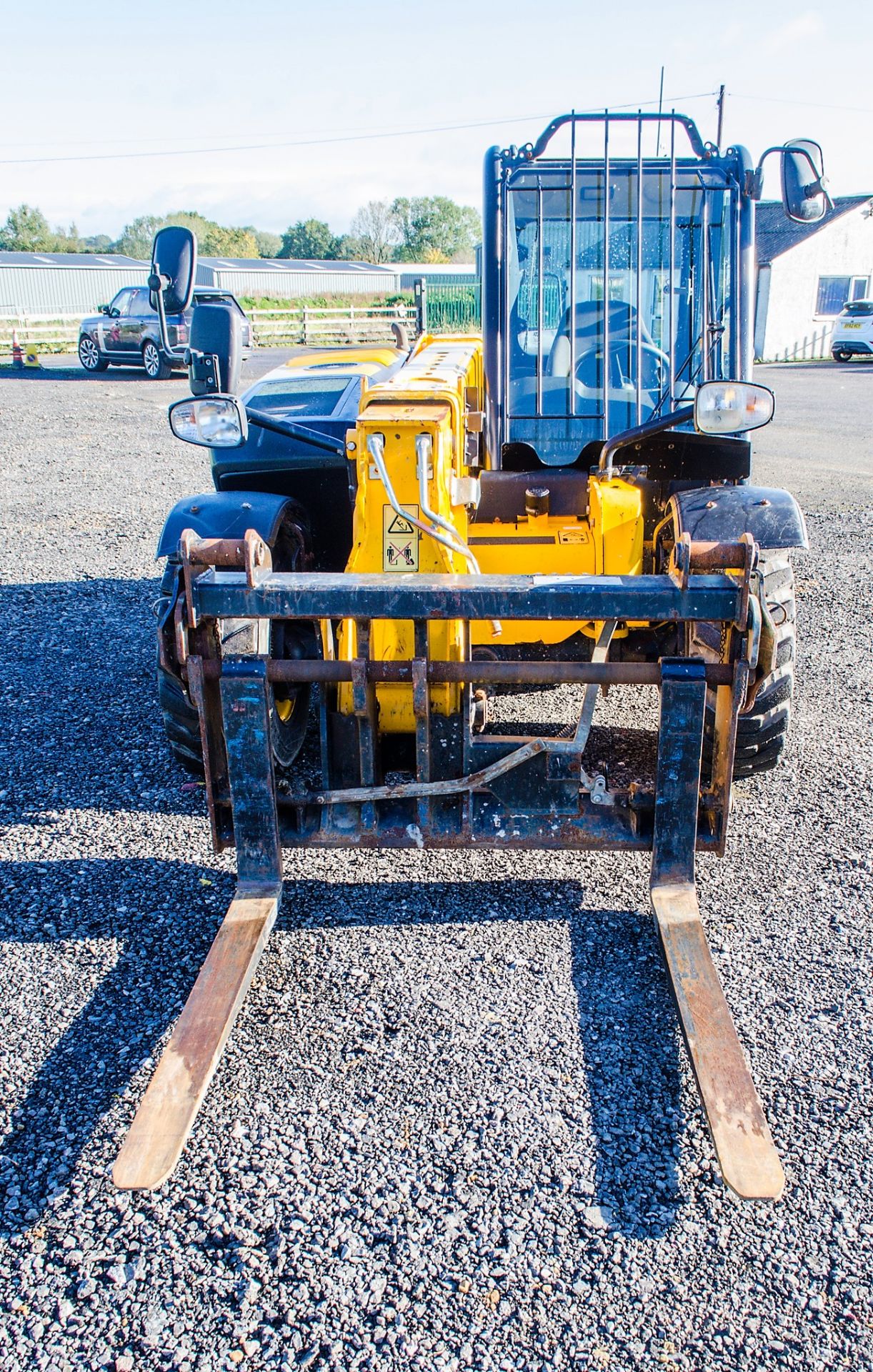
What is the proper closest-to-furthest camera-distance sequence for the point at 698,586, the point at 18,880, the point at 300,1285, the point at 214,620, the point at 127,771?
the point at 300,1285 < the point at 698,586 < the point at 214,620 < the point at 18,880 < the point at 127,771

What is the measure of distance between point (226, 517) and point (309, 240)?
95.8m

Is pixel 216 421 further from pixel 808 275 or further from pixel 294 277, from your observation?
pixel 294 277

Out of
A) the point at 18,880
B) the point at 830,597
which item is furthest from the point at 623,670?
the point at 830,597

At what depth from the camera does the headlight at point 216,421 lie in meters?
4.24

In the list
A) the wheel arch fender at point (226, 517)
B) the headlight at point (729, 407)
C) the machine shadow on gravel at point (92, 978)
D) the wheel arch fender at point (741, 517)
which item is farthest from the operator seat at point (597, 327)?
the machine shadow on gravel at point (92, 978)

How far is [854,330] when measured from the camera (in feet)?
105

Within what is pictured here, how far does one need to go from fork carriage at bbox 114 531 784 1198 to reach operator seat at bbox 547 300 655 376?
193cm

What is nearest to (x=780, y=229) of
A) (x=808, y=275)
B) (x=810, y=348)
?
(x=808, y=275)

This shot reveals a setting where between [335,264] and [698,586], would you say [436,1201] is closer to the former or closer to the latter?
[698,586]

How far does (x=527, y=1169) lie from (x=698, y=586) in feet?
6.08

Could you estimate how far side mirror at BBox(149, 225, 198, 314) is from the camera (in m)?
3.77

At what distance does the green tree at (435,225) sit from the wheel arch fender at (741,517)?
294ft

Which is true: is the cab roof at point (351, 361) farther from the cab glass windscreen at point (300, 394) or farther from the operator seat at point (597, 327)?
the operator seat at point (597, 327)

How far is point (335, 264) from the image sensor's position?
2251 inches
